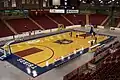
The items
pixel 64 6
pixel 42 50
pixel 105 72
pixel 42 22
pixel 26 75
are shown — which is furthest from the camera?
pixel 42 22

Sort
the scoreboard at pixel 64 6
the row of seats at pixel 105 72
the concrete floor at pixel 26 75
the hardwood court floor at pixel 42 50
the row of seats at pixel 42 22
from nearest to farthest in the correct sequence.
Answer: the row of seats at pixel 105 72 < the concrete floor at pixel 26 75 < the hardwood court floor at pixel 42 50 < the scoreboard at pixel 64 6 < the row of seats at pixel 42 22

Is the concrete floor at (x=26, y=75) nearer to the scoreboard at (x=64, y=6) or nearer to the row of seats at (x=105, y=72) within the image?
the row of seats at (x=105, y=72)

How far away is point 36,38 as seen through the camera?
17.5 m

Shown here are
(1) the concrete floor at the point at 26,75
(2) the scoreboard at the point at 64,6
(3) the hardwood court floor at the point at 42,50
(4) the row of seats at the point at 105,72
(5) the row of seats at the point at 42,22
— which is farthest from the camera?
(5) the row of seats at the point at 42,22

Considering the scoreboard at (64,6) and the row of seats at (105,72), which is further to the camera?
the scoreboard at (64,6)

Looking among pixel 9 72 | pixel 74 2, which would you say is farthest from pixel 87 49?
pixel 74 2

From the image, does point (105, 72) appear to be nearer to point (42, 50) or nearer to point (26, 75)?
point (26, 75)

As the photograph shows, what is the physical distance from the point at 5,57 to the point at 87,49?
6605mm

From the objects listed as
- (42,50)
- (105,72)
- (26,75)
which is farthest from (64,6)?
(105,72)

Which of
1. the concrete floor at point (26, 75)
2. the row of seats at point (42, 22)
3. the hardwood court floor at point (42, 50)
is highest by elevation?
the row of seats at point (42, 22)

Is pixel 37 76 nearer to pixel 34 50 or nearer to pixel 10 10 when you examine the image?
pixel 34 50

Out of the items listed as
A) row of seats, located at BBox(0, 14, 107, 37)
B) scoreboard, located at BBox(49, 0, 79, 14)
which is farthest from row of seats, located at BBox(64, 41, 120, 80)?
row of seats, located at BBox(0, 14, 107, 37)

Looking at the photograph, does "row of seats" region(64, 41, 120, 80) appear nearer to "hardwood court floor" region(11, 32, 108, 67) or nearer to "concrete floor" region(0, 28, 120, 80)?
"concrete floor" region(0, 28, 120, 80)

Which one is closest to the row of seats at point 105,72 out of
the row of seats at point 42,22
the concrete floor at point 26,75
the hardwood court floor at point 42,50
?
the concrete floor at point 26,75
